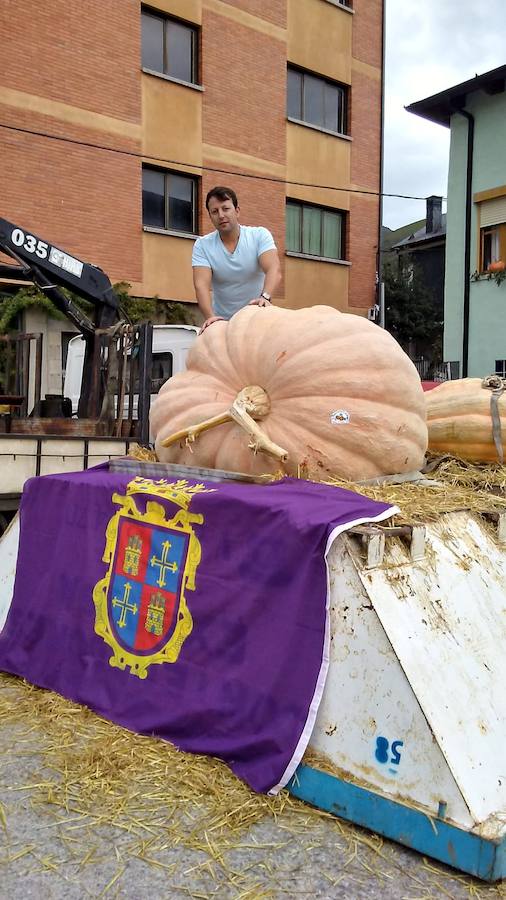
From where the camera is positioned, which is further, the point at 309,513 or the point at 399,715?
the point at 309,513

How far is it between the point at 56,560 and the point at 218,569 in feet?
3.31

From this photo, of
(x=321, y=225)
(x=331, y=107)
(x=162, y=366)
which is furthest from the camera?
(x=331, y=107)

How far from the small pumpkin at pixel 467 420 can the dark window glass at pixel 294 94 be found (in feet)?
48.2

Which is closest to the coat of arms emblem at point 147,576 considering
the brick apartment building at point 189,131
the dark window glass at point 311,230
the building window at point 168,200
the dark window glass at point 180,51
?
the brick apartment building at point 189,131

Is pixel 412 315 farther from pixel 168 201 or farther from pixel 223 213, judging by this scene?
pixel 223 213

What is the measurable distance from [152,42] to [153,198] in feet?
9.74

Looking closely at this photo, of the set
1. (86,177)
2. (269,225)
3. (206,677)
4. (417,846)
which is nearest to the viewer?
(417,846)

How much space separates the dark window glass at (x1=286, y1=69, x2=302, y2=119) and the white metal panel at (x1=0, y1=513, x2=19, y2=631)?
15.7 m

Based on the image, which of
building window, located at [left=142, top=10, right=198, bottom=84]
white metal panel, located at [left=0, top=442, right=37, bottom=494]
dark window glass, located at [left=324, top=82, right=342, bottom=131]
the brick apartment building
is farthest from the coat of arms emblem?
dark window glass, located at [left=324, top=82, right=342, bottom=131]

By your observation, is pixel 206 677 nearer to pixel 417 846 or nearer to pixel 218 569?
pixel 218 569

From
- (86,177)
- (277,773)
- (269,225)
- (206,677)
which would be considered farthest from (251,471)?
(269,225)

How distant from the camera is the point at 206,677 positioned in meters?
2.56

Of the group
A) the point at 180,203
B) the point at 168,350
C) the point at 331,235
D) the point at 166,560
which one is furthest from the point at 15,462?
the point at 331,235

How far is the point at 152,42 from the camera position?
14391 mm
